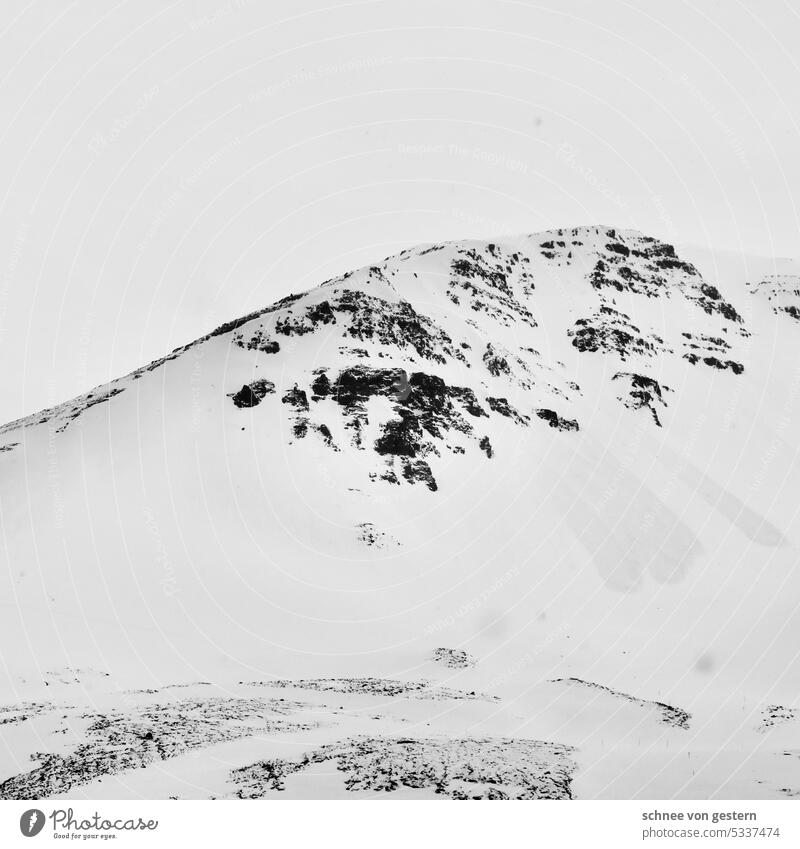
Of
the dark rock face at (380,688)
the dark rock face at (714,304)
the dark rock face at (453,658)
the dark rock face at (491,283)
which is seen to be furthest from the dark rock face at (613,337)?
the dark rock face at (380,688)

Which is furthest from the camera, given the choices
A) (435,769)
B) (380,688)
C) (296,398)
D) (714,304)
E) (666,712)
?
(714,304)

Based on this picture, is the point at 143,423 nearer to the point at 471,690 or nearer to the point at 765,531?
the point at 471,690

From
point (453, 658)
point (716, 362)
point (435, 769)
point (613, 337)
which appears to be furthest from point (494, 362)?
point (435, 769)

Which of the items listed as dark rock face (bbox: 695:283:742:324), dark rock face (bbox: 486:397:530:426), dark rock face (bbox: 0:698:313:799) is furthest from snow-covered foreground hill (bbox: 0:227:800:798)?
dark rock face (bbox: 695:283:742:324)

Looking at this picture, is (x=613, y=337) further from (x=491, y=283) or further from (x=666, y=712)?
(x=666, y=712)

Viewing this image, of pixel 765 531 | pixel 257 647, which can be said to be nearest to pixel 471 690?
pixel 257 647
